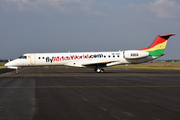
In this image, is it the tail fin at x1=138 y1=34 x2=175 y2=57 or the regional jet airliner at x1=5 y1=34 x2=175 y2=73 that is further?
the tail fin at x1=138 y1=34 x2=175 y2=57

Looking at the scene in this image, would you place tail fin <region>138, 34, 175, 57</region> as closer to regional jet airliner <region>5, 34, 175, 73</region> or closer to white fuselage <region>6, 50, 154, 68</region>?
regional jet airliner <region>5, 34, 175, 73</region>

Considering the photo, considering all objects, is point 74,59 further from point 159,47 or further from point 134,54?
point 159,47

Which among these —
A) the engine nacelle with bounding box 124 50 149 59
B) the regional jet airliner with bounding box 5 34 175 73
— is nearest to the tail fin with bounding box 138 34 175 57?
the regional jet airliner with bounding box 5 34 175 73

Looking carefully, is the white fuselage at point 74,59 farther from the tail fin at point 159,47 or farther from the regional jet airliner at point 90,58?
the tail fin at point 159,47

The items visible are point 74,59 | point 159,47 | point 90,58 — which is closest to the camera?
point 74,59

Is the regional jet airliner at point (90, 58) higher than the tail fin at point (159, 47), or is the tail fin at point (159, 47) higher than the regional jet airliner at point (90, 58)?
the tail fin at point (159, 47)

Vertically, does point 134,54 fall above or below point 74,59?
above

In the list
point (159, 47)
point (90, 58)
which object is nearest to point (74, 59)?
point (90, 58)

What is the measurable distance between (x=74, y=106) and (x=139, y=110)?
276 cm

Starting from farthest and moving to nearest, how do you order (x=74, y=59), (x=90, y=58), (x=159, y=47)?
(x=159, y=47) < (x=90, y=58) < (x=74, y=59)

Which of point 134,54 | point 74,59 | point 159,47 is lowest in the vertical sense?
point 74,59

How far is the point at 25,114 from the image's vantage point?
746 centimetres

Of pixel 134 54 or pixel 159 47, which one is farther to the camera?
pixel 159 47

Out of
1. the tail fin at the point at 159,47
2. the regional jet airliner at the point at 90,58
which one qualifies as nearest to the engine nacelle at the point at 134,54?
the regional jet airliner at the point at 90,58
